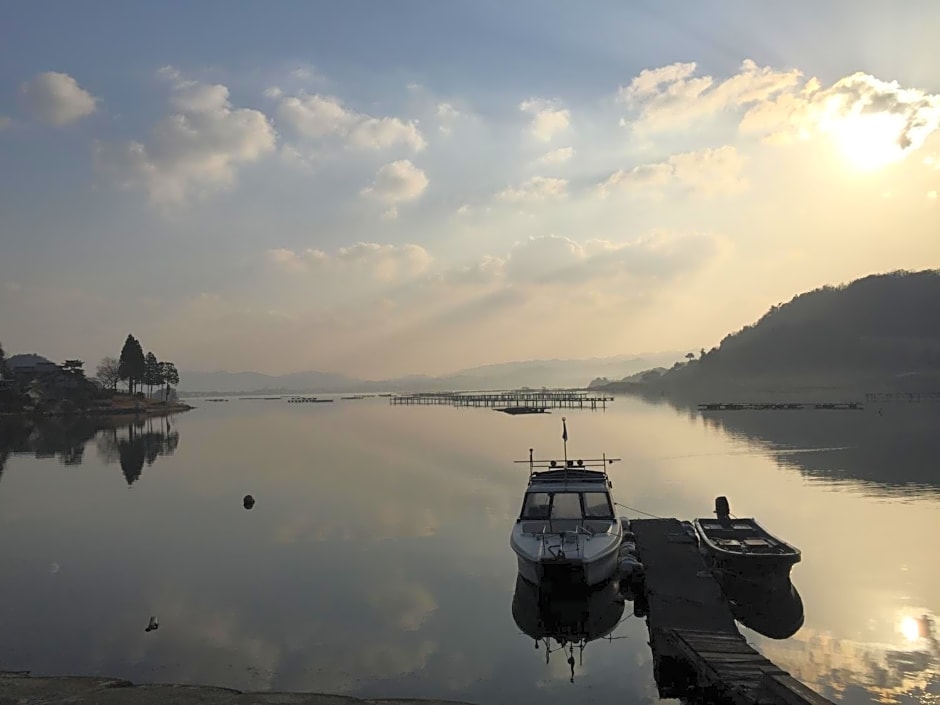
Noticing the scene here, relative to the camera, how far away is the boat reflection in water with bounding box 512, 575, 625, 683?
19109mm

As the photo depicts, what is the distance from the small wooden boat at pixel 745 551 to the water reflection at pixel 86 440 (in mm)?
43162

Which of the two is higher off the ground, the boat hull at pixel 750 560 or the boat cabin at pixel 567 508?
the boat cabin at pixel 567 508

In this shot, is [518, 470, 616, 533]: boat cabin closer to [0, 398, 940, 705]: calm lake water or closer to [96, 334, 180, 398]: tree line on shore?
[0, 398, 940, 705]: calm lake water

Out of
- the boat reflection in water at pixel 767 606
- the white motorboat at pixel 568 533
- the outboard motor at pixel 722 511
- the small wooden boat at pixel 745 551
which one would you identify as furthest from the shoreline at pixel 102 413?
the boat reflection in water at pixel 767 606

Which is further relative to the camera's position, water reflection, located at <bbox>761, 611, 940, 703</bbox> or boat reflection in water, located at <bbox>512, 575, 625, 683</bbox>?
boat reflection in water, located at <bbox>512, 575, 625, 683</bbox>

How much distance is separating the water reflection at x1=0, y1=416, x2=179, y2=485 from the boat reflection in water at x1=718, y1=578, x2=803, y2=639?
45.0 m

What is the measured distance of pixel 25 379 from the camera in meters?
140

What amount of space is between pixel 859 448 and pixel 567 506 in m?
53.7

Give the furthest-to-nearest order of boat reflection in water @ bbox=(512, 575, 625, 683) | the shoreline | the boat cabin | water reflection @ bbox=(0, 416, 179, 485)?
the shoreline < water reflection @ bbox=(0, 416, 179, 485) < the boat cabin < boat reflection in water @ bbox=(512, 575, 625, 683)

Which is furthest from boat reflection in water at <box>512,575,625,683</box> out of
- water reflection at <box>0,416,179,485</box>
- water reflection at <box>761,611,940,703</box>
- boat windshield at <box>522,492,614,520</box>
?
water reflection at <box>0,416,179,485</box>

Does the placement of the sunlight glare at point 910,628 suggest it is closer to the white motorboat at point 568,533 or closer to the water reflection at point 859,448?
the white motorboat at point 568,533

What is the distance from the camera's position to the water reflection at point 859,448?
1841 inches

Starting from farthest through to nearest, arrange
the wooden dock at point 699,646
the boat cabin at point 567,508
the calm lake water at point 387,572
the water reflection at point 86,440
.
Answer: the water reflection at point 86,440 → the boat cabin at point 567,508 → the calm lake water at point 387,572 → the wooden dock at point 699,646

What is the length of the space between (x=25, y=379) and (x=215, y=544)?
13590 cm
